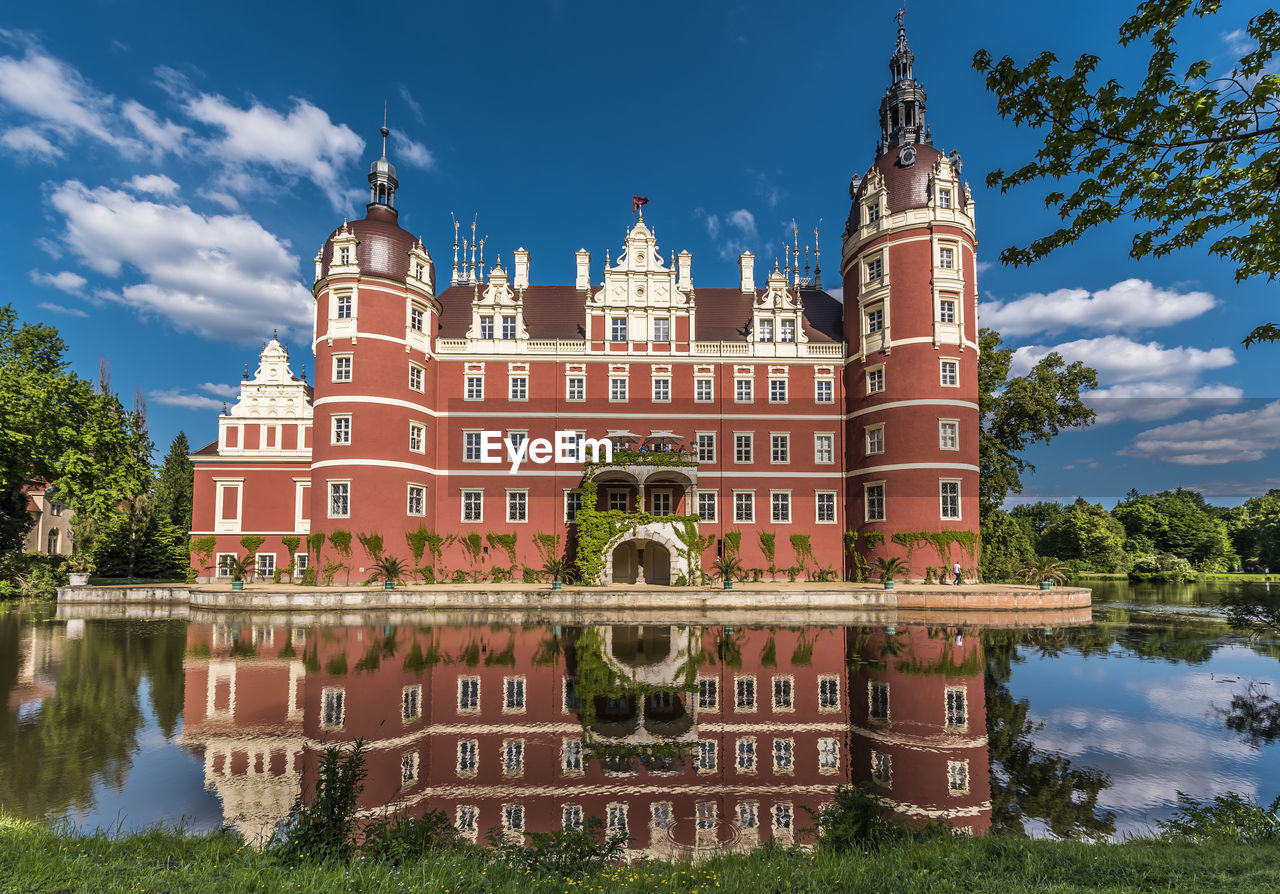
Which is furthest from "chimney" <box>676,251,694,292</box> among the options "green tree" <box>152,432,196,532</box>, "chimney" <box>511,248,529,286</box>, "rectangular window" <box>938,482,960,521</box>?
"green tree" <box>152,432,196,532</box>

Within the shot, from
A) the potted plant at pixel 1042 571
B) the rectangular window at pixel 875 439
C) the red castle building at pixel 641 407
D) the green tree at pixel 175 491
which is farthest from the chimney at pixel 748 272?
the green tree at pixel 175 491

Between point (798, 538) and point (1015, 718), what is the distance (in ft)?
67.6

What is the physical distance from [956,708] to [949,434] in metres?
20.5

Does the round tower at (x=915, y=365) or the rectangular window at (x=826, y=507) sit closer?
the round tower at (x=915, y=365)

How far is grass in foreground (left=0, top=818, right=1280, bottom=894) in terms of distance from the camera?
476cm

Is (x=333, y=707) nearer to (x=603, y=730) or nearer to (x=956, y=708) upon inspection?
(x=603, y=730)

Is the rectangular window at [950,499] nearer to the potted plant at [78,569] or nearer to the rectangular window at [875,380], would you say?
the rectangular window at [875,380]

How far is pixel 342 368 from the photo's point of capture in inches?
1230

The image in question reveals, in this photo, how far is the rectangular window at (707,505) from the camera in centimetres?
3369

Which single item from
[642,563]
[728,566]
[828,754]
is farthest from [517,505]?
[828,754]

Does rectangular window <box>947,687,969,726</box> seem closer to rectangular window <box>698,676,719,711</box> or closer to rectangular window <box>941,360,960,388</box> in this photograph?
rectangular window <box>698,676,719,711</box>

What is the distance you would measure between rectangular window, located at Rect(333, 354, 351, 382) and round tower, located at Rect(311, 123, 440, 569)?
0.05m

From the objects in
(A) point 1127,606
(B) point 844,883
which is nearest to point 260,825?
(B) point 844,883

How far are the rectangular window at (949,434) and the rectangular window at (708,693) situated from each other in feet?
68.5
